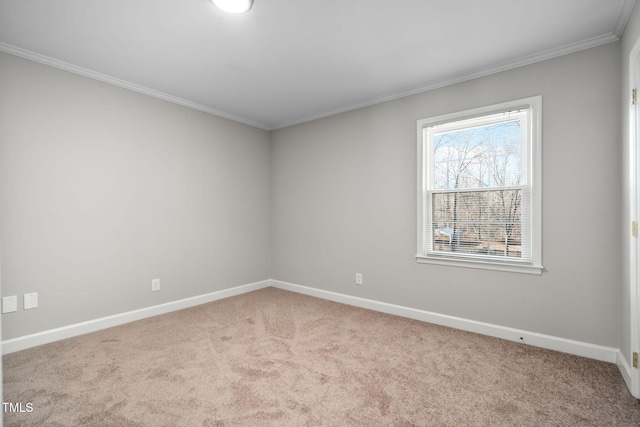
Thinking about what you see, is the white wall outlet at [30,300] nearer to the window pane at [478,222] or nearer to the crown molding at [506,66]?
the crown molding at [506,66]

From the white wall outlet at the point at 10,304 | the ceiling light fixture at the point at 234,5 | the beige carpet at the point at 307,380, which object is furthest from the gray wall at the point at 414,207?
the white wall outlet at the point at 10,304

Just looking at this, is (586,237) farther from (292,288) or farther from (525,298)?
(292,288)

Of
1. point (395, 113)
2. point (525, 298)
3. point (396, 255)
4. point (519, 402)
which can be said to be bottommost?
point (519, 402)

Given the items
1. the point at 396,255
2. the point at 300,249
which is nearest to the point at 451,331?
the point at 396,255

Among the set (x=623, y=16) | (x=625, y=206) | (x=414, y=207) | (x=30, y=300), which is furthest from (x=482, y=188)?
(x=30, y=300)

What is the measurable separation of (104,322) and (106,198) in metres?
1.24

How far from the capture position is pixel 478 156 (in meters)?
3.21

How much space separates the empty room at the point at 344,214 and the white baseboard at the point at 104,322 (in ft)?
0.06

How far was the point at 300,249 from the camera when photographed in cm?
468

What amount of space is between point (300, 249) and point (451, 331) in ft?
7.44

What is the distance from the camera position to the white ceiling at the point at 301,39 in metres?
2.23

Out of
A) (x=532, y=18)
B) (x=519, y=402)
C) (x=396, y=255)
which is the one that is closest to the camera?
(x=519, y=402)

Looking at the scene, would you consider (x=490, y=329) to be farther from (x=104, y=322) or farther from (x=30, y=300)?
(x=30, y=300)

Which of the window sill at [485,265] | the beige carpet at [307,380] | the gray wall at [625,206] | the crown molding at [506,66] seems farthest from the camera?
the window sill at [485,265]
